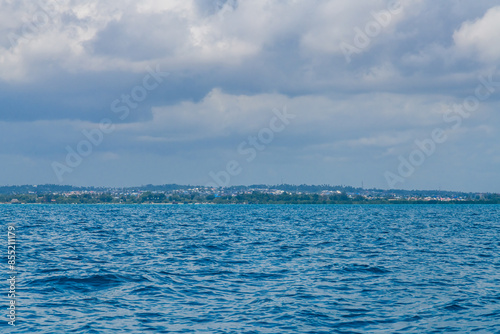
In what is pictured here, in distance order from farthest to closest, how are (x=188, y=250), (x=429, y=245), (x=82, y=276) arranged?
(x=429, y=245) → (x=188, y=250) → (x=82, y=276)

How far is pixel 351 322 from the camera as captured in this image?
73.1 feet

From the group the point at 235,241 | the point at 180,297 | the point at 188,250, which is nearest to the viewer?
the point at 180,297

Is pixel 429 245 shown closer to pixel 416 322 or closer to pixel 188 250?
pixel 188 250

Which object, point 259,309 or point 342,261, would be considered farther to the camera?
point 342,261

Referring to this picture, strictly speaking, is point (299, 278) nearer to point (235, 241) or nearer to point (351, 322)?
point (351, 322)

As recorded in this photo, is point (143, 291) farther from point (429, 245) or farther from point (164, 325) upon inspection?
point (429, 245)

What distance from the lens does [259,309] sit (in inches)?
953

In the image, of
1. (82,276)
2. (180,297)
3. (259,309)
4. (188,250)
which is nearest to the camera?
(259,309)

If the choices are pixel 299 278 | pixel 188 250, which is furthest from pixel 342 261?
pixel 188 250

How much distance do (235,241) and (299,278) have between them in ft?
85.1

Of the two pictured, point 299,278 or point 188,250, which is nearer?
point 299,278

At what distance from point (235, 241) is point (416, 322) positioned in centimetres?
3643

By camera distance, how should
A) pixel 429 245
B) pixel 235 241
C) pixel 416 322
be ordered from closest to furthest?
pixel 416 322 → pixel 429 245 → pixel 235 241

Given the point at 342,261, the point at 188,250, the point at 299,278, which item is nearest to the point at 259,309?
the point at 299,278
